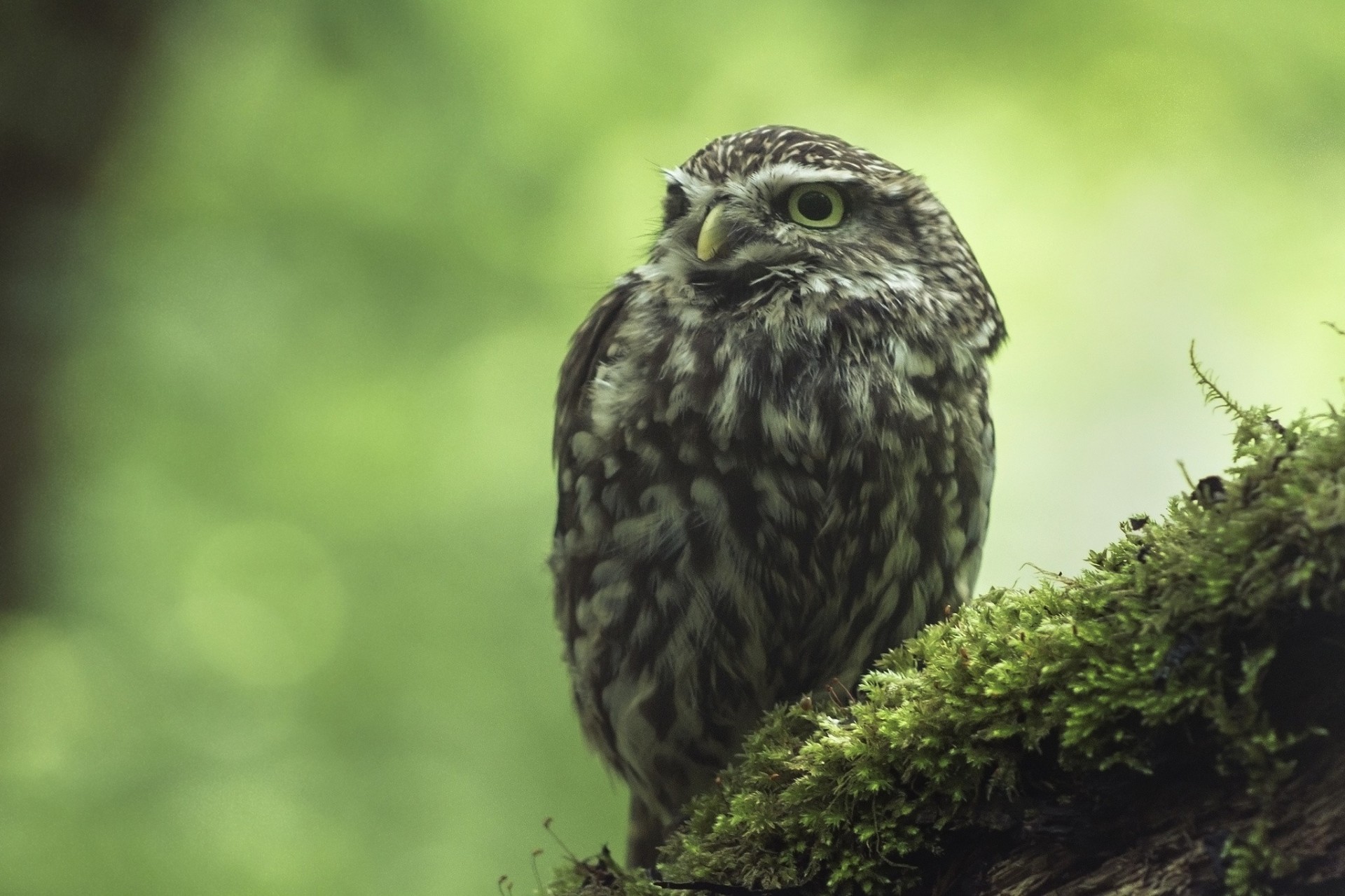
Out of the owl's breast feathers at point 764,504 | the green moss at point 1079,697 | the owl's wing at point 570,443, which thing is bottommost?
the green moss at point 1079,697

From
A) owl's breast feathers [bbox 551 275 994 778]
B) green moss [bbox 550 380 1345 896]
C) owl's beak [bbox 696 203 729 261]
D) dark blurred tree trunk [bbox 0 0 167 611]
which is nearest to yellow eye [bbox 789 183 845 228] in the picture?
owl's beak [bbox 696 203 729 261]

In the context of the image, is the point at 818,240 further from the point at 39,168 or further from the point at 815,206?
the point at 39,168

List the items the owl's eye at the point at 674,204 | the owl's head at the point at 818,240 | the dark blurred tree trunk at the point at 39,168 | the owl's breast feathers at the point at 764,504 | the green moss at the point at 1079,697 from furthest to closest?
the dark blurred tree trunk at the point at 39,168
the owl's eye at the point at 674,204
the owl's head at the point at 818,240
the owl's breast feathers at the point at 764,504
the green moss at the point at 1079,697

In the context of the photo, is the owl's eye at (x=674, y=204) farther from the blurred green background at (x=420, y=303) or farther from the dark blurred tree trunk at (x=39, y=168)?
the dark blurred tree trunk at (x=39, y=168)

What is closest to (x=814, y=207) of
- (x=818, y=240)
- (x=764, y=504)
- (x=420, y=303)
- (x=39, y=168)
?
(x=818, y=240)

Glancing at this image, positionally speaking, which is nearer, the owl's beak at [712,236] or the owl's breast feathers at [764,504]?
the owl's breast feathers at [764,504]

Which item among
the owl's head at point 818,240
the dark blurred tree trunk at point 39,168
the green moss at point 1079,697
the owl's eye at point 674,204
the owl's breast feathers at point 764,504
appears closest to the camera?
the green moss at point 1079,697

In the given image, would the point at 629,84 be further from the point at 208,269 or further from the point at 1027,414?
the point at 1027,414

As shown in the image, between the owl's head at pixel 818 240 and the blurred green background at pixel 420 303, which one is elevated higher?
the blurred green background at pixel 420 303

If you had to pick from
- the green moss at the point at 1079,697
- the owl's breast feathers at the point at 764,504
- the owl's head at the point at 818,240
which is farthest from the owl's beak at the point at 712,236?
the green moss at the point at 1079,697
